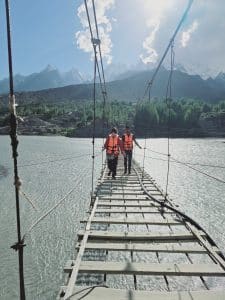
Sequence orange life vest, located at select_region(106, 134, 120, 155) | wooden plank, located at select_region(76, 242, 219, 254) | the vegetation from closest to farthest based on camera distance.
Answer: wooden plank, located at select_region(76, 242, 219, 254)
orange life vest, located at select_region(106, 134, 120, 155)
the vegetation

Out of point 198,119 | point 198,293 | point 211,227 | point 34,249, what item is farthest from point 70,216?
point 198,119

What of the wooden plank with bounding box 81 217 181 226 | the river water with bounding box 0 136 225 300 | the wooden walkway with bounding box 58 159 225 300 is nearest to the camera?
the wooden walkway with bounding box 58 159 225 300

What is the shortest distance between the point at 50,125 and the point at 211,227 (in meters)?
107

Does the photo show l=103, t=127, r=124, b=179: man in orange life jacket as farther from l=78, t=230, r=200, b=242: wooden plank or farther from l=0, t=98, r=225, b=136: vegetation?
l=0, t=98, r=225, b=136: vegetation

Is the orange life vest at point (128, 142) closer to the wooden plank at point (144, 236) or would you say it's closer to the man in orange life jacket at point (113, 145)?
the man in orange life jacket at point (113, 145)

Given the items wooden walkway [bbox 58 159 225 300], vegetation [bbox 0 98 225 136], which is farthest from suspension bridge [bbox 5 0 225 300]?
vegetation [bbox 0 98 225 136]

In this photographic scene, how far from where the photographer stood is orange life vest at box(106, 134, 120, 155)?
536 inches

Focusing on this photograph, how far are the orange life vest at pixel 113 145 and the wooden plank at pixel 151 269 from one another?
848cm

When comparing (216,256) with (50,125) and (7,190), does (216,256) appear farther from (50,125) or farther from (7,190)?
(50,125)

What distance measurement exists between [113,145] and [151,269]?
→ 8730 millimetres

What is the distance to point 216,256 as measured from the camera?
223 inches

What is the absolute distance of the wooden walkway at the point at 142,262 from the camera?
4.48 m

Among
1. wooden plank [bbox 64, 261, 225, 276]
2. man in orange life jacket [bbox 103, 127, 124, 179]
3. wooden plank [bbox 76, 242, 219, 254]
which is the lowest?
wooden plank [bbox 76, 242, 219, 254]

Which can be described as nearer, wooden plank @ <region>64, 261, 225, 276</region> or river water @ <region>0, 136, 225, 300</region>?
wooden plank @ <region>64, 261, 225, 276</region>
